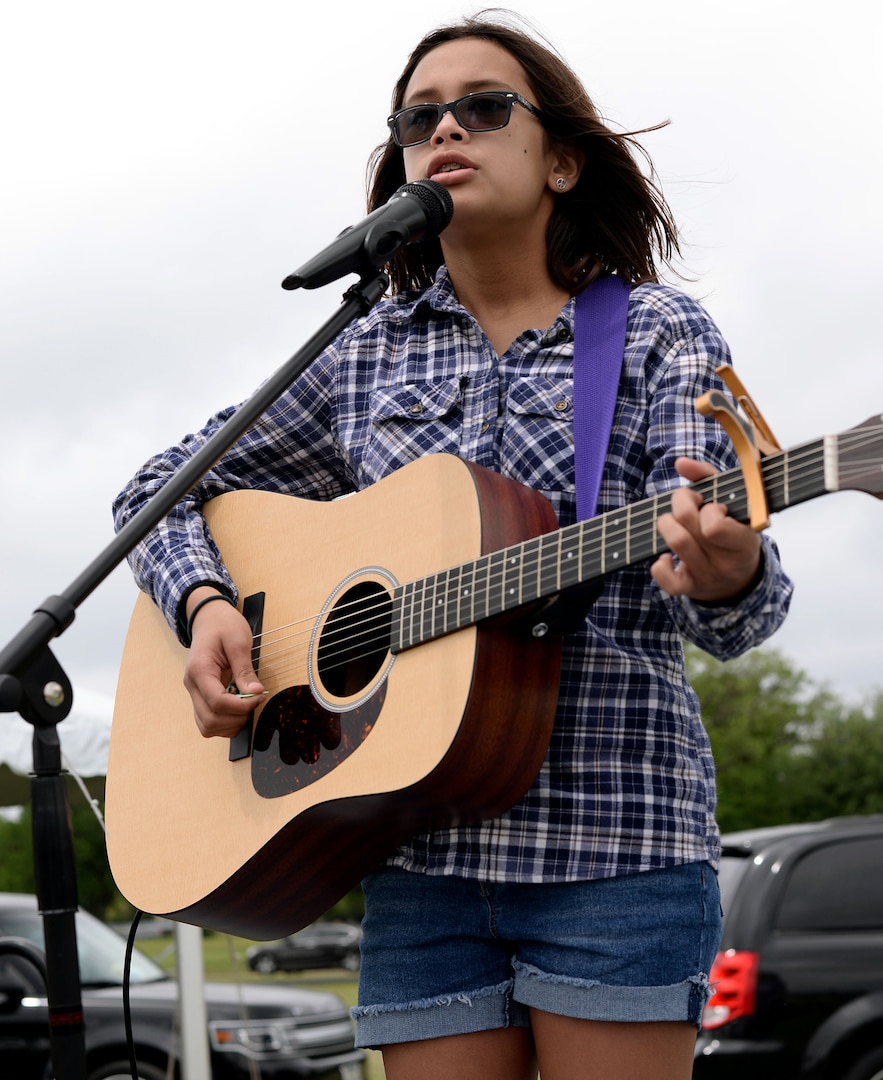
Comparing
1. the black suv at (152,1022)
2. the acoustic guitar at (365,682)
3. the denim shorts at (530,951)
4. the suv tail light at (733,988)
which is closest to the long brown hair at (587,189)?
the acoustic guitar at (365,682)

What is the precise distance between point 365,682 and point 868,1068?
13.8ft

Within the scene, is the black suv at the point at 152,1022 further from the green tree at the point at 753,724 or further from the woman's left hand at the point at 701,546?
the green tree at the point at 753,724

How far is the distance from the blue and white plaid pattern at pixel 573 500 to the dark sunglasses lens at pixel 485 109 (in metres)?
0.29

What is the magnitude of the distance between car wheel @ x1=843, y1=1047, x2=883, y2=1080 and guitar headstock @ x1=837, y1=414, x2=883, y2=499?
15.0ft

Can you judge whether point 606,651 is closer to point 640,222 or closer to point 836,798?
point 640,222

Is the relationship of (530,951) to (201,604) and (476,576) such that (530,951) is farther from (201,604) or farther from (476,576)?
(201,604)

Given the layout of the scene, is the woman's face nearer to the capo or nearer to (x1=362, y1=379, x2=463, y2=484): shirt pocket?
(x1=362, y1=379, x2=463, y2=484): shirt pocket

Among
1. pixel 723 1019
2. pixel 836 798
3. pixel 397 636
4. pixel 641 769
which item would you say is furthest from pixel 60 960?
pixel 836 798

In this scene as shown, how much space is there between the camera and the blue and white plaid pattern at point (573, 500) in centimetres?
183

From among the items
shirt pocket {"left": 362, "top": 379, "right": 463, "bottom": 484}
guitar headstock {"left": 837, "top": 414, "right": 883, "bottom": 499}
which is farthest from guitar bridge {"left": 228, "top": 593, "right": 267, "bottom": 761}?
guitar headstock {"left": 837, "top": 414, "right": 883, "bottom": 499}

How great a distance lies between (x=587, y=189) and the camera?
2402 millimetres

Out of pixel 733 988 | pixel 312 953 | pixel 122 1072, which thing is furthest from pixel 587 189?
pixel 312 953

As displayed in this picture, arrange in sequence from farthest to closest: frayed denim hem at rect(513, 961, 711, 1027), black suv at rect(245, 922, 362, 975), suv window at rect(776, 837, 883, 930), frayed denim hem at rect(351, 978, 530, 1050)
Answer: black suv at rect(245, 922, 362, 975)
suv window at rect(776, 837, 883, 930)
frayed denim hem at rect(351, 978, 530, 1050)
frayed denim hem at rect(513, 961, 711, 1027)

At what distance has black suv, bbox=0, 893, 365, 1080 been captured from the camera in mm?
6688
